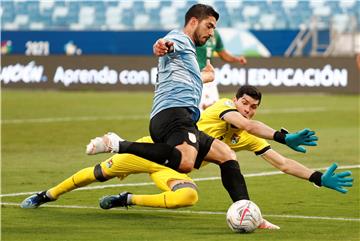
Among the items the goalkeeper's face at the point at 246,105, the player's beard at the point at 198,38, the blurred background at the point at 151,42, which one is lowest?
the goalkeeper's face at the point at 246,105

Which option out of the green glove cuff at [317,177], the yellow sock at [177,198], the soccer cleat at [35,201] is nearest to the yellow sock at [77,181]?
the soccer cleat at [35,201]

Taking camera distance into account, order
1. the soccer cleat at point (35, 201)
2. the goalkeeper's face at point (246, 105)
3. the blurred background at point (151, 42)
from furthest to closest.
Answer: the blurred background at point (151, 42), the soccer cleat at point (35, 201), the goalkeeper's face at point (246, 105)

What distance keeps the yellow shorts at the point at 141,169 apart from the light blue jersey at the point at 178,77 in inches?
24.8

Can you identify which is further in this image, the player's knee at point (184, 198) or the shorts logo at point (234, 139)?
the shorts logo at point (234, 139)

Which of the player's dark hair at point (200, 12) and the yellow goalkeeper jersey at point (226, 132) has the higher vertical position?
the player's dark hair at point (200, 12)

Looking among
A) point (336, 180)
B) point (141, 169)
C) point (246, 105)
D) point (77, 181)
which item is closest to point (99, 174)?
point (77, 181)

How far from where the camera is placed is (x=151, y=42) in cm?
3953

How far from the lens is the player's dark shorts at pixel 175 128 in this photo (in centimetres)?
1026

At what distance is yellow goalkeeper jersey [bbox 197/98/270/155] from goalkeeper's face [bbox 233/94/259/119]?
189 millimetres

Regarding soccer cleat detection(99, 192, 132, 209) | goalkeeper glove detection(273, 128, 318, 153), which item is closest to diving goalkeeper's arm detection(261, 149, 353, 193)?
goalkeeper glove detection(273, 128, 318, 153)

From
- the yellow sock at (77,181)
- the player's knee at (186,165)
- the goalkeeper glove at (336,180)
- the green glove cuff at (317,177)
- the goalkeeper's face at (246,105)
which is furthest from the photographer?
the yellow sock at (77,181)

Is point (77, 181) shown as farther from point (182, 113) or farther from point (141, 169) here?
point (182, 113)

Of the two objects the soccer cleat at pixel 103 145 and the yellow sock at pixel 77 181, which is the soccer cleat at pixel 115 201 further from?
the soccer cleat at pixel 103 145

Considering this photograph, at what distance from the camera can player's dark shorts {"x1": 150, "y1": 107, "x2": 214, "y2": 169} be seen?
10258 millimetres
